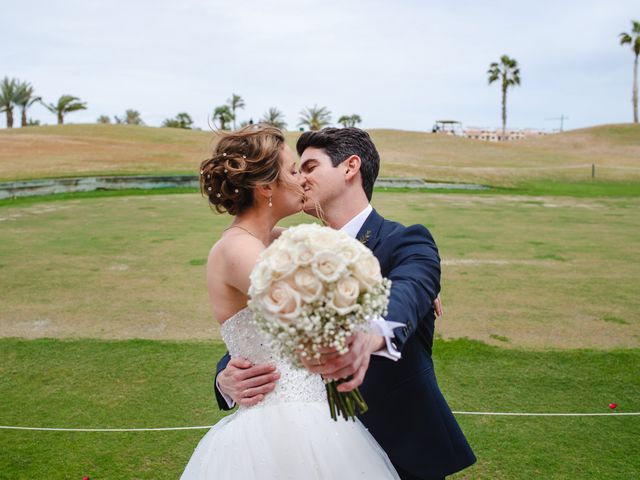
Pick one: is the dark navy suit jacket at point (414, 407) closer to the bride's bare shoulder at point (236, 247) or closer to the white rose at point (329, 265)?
the bride's bare shoulder at point (236, 247)

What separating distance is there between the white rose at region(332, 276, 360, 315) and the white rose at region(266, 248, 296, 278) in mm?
157

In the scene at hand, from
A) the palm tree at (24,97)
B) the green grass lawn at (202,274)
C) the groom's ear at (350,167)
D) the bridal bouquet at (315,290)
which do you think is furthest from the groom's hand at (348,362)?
the palm tree at (24,97)

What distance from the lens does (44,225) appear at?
17.3m

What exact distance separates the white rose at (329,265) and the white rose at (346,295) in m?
0.03

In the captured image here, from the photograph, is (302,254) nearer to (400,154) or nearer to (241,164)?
(241,164)

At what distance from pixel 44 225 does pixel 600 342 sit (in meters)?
14.6

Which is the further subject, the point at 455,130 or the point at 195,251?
the point at 455,130

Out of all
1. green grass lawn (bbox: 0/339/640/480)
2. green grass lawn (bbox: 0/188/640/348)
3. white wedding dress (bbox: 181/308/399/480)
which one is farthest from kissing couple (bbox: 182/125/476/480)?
green grass lawn (bbox: 0/188/640/348)

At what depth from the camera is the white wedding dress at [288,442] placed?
276 cm

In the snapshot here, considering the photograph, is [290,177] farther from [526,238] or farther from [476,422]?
[526,238]

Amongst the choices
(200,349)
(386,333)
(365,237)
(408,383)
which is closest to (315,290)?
(386,333)

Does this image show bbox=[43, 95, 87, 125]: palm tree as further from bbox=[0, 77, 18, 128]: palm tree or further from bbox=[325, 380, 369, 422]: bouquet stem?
bbox=[325, 380, 369, 422]: bouquet stem

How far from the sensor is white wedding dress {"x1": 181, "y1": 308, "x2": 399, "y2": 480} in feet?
9.04

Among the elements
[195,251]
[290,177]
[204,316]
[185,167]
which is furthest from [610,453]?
[185,167]
